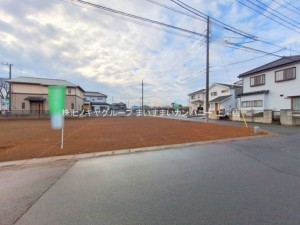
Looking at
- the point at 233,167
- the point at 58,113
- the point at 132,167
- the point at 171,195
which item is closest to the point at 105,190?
the point at 171,195

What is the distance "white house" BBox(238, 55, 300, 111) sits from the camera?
21.8 meters

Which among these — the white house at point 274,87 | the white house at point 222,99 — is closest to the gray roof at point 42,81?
the white house at point 222,99

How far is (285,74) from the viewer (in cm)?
2291

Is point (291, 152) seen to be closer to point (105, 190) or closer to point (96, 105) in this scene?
point (105, 190)

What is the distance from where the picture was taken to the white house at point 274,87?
71.6ft

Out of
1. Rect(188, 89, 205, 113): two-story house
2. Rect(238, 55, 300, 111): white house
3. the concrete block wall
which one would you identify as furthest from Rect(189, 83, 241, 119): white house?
the concrete block wall

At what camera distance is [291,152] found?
293 inches

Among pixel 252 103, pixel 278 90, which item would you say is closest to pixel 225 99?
pixel 252 103

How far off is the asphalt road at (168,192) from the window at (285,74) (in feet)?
63.7

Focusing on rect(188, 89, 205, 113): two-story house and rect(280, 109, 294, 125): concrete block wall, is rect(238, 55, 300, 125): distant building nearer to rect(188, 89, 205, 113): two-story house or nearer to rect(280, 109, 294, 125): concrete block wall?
rect(280, 109, 294, 125): concrete block wall

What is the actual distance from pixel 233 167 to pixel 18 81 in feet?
128

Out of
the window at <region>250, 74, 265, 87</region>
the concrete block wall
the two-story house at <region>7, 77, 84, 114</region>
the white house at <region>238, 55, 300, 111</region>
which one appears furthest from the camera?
the two-story house at <region>7, 77, 84, 114</region>

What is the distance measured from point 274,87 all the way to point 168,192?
25093mm

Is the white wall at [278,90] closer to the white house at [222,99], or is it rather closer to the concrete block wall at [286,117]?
the concrete block wall at [286,117]
